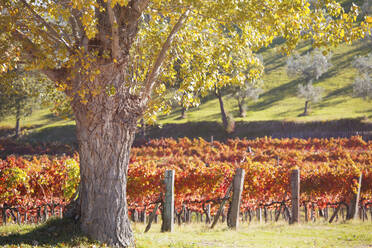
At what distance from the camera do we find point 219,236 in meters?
10.6

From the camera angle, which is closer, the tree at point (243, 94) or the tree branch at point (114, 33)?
the tree branch at point (114, 33)

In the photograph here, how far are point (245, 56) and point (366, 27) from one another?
346 cm

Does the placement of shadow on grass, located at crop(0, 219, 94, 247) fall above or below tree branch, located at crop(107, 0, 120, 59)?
below

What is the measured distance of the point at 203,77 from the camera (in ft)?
32.7

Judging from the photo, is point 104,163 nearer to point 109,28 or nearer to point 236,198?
point 109,28

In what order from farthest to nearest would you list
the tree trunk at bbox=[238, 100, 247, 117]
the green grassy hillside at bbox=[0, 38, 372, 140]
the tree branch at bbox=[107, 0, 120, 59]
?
the tree trunk at bbox=[238, 100, 247, 117] → the green grassy hillside at bbox=[0, 38, 372, 140] → the tree branch at bbox=[107, 0, 120, 59]

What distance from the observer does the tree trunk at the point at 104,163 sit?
26.8ft

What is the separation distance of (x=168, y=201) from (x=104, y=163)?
359 cm

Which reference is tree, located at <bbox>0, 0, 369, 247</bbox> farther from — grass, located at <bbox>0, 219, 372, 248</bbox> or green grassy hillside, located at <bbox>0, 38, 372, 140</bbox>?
green grassy hillside, located at <bbox>0, 38, 372, 140</bbox>

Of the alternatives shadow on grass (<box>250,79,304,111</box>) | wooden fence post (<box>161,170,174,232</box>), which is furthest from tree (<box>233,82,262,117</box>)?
wooden fence post (<box>161,170,174,232</box>)

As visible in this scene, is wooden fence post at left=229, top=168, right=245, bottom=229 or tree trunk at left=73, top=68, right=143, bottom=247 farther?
wooden fence post at left=229, top=168, right=245, bottom=229

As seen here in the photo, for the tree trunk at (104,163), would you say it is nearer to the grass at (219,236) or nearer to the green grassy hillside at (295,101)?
the grass at (219,236)

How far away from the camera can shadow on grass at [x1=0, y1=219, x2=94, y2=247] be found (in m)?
7.91

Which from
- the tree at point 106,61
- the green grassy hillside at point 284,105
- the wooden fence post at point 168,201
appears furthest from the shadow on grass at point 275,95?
the tree at point 106,61
